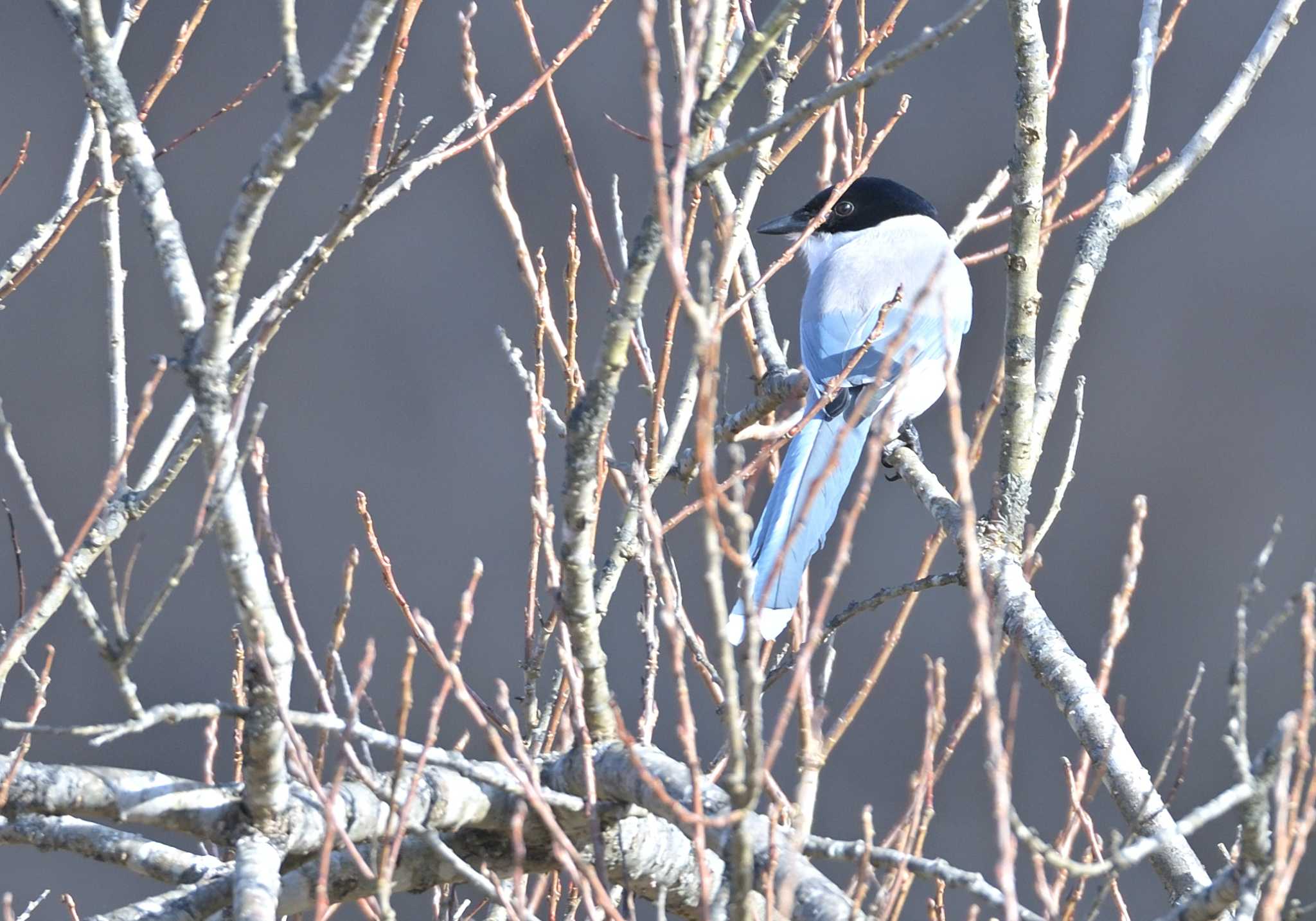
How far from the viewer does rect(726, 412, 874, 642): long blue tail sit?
7.87 feet

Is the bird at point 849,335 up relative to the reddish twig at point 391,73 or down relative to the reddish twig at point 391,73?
down

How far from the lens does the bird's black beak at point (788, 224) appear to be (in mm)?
3461

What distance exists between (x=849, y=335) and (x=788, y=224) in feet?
1.52

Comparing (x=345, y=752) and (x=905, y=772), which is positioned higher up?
(x=345, y=752)

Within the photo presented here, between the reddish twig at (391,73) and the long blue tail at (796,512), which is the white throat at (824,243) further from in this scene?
the reddish twig at (391,73)

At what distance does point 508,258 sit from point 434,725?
11.5 ft

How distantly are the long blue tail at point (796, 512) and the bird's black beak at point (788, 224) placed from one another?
2.28ft

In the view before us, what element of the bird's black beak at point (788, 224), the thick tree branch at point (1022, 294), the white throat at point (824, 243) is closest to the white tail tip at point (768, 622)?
the thick tree branch at point (1022, 294)

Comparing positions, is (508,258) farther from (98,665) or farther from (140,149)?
(140,149)

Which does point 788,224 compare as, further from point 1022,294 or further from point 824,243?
point 1022,294

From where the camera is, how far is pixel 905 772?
4.35m

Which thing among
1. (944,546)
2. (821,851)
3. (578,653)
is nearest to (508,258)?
(944,546)

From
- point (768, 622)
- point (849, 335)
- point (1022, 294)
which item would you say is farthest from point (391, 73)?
point (849, 335)

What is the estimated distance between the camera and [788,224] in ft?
11.5
